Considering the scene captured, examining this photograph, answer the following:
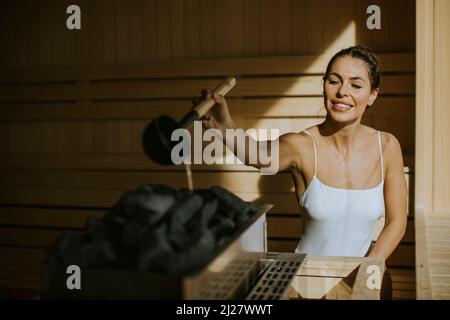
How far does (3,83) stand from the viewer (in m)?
4.27

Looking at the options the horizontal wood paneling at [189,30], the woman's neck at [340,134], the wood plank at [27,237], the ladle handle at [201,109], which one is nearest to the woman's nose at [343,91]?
the woman's neck at [340,134]

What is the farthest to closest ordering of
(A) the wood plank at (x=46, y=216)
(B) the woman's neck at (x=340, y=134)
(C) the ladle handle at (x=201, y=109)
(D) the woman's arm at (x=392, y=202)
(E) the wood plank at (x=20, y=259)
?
(A) the wood plank at (x=46, y=216), (E) the wood plank at (x=20, y=259), (B) the woman's neck at (x=340, y=134), (D) the woman's arm at (x=392, y=202), (C) the ladle handle at (x=201, y=109)

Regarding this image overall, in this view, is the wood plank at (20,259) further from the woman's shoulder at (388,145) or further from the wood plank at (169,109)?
the woman's shoulder at (388,145)

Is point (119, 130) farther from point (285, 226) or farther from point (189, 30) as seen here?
point (285, 226)

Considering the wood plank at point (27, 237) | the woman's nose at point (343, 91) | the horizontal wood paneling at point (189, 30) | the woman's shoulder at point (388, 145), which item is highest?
the horizontal wood paneling at point (189, 30)

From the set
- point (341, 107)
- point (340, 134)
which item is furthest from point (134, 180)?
point (341, 107)

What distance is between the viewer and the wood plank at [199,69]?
3.46 m

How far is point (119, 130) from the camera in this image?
4105 millimetres

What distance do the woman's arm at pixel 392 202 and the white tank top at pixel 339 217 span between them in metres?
0.05

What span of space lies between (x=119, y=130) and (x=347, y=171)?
2.11 m
